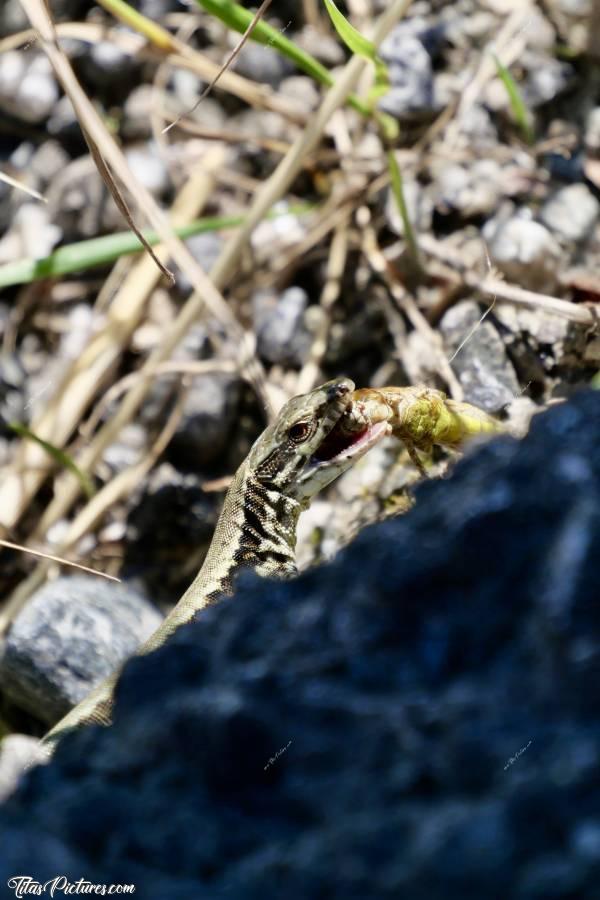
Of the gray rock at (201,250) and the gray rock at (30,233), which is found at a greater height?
the gray rock at (30,233)

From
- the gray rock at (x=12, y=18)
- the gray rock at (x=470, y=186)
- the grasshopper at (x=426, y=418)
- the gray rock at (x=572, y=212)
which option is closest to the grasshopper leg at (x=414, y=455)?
the grasshopper at (x=426, y=418)

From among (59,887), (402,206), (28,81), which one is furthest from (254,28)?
(59,887)

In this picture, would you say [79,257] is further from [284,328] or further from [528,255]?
[528,255]

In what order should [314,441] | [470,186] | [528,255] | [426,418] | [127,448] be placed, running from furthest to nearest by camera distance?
1. [127,448]
2. [470,186]
3. [528,255]
4. [314,441]
5. [426,418]

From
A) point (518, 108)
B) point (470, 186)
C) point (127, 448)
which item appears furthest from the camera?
point (127, 448)

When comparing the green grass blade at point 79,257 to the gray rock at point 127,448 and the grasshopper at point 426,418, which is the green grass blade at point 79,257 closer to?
the gray rock at point 127,448

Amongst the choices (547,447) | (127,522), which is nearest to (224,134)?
(127,522)
